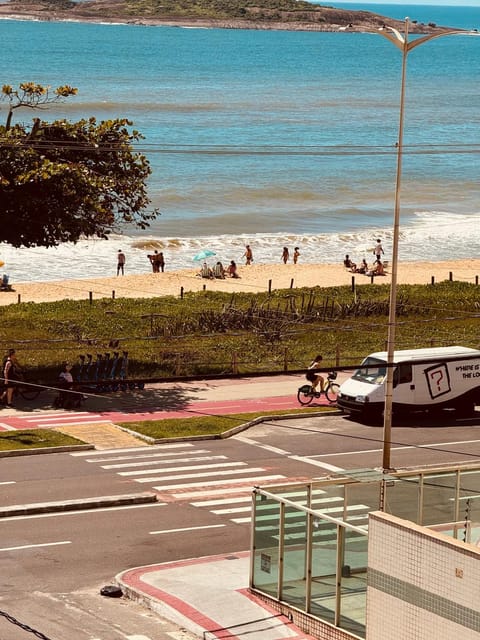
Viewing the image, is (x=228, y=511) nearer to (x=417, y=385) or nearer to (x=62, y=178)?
(x=417, y=385)

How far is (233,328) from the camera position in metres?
47.4

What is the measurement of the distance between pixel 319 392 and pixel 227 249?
131 ft

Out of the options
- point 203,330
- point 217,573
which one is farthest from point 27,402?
point 217,573

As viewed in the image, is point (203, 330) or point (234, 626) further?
point (203, 330)

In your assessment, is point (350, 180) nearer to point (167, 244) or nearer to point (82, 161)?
point (167, 244)

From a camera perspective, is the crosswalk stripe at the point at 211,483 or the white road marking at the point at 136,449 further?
the white road marking at the point at 136,449

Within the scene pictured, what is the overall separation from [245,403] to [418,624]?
2202 centimetres

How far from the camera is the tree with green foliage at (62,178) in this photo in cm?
3922

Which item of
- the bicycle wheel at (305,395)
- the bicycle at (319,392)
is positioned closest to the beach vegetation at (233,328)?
the bicycle at (319,392)

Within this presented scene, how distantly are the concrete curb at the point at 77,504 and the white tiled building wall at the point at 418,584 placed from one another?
1010 cm

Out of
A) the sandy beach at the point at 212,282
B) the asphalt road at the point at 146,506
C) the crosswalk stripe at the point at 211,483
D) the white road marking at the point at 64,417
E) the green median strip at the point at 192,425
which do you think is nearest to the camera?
the asphalt road at the point at 146,506

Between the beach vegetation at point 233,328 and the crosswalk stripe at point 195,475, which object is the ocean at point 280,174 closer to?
the beach vegetation at point 233,328

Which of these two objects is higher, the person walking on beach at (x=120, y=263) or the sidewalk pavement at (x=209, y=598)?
the person walking on beach at (x=120, y=263)

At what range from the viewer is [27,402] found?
38.8 meters
